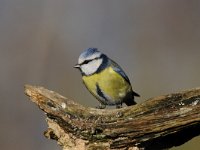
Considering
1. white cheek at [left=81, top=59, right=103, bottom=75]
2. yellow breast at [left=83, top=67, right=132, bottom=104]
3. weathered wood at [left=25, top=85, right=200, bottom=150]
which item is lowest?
weathered wood at [left=25, top=85, right=200, bottom=150]

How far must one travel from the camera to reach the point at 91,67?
16.1 feet

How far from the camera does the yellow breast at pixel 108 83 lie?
494 cm

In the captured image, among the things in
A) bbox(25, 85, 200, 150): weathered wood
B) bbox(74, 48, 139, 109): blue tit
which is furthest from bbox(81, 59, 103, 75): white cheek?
bbox(25, 85, 200, 150): weathered wood

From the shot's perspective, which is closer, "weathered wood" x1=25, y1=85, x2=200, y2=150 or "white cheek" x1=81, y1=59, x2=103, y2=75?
"weathered wood" x1=25, y1=85, x2=200, y2=150

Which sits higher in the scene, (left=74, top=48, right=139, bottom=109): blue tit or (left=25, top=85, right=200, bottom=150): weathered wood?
(left=74, top=48, right=139, bottom=109): blue tit

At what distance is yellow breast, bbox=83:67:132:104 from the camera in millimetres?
4941

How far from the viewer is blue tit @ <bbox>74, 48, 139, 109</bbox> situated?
4.89m

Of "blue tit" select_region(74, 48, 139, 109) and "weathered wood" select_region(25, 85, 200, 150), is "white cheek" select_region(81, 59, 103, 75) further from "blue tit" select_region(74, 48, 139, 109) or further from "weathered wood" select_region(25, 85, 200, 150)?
"weathered wood" select_region(25, 85, 200, 150)

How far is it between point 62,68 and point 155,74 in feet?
3.20

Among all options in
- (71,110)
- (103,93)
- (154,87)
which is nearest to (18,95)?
(154,87)

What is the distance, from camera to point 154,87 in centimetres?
693

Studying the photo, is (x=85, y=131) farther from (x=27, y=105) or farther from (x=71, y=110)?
(x=27, y=105)

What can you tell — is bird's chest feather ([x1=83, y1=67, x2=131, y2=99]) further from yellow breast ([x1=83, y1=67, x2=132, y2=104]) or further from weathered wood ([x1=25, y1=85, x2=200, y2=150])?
weathered wood ([x1=25, y1=85, x2=200, y2=150])

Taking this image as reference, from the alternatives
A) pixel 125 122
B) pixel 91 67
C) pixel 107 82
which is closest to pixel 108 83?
pixel 107 82
